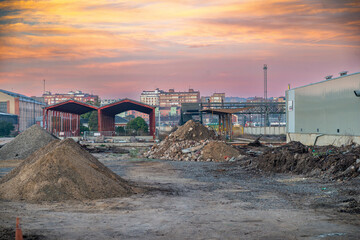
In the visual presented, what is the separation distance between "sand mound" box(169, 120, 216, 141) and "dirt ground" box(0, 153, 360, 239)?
2309cm

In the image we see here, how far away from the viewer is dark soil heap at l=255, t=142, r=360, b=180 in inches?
806

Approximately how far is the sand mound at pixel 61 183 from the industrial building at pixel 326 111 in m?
23.7

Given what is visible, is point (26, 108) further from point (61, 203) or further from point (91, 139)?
point (61, 203)

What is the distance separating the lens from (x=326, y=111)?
39281 mm

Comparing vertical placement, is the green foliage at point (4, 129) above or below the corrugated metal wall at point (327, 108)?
below

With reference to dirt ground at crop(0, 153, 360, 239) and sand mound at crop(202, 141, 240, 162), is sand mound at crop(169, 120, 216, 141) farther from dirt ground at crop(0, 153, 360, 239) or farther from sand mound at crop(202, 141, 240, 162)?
dirt ground at crop(0, 153, 360, 239)

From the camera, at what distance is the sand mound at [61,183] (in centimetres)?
1560

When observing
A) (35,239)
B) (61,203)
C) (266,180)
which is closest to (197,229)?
(35,239)

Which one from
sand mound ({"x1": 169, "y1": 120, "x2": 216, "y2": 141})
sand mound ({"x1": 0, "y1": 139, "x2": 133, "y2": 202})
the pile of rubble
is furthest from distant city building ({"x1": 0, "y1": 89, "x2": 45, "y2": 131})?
sand mound ({"x1": 0, "y1": 139, "x2": 133, "y2": 202})

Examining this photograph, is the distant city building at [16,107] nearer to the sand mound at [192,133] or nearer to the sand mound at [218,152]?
the sand mound at [192,133]

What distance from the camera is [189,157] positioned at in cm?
3616

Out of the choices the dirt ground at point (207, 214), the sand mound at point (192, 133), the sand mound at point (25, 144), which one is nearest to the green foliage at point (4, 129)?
the sand mound at point (25, 144)

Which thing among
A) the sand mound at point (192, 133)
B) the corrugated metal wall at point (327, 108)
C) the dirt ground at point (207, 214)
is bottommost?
the dirt ground at point (207, 214)

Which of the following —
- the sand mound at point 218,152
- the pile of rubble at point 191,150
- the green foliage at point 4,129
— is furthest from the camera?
the green foliage at point 4,129
